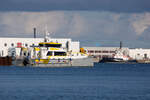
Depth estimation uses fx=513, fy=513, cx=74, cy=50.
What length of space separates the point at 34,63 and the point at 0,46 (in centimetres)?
5744

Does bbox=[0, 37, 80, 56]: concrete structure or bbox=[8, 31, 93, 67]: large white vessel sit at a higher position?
bbox=[0, 37, 80, 56]: concrete structure

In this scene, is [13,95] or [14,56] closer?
[13,95]

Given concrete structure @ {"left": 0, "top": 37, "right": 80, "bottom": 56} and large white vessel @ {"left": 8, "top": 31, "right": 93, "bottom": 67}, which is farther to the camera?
concrete structure @ {"left": 0, "top": 37, "right": 80, "bottom": 56}

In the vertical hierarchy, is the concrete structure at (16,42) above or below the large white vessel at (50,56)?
above

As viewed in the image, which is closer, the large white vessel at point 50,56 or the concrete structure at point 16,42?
the large white vessel at point 50,56

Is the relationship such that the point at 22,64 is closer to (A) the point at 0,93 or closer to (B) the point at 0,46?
A: (B) the point at 0,46

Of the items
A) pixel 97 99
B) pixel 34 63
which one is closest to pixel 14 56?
pixel 34 63

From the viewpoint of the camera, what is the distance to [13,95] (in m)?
55.3

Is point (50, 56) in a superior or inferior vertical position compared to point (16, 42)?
inferior

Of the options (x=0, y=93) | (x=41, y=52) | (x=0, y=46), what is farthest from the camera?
(x=0, y=46)

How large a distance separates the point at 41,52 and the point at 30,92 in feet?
210

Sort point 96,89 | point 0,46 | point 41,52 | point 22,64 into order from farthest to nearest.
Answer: point 0,46 < point 22,64 < point 41,52 < point 96,89

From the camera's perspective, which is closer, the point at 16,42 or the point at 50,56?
the point at 50,56

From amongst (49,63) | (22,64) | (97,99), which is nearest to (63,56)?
(49,63)
